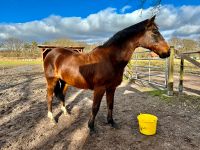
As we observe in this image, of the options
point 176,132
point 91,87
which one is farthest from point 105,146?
point 176,132

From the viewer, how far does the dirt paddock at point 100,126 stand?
2875 mm

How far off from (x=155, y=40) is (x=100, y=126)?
72.1 inches

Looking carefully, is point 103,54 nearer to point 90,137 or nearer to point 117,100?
point 90,137

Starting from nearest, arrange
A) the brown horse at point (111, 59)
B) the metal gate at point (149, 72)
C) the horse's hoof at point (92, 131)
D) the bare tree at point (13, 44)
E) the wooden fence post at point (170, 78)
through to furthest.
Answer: the brown horse at point (111, 59) < the horse's hoof at point (92, 131) < the wooden fence post at point (170, 78) < the metal gate at point (149, 72) < the bare tree at point (13, 44)

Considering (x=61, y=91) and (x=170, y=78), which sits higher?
(x=170, y=78)

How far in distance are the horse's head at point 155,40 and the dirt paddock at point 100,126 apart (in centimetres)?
139

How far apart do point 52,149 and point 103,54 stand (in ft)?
5.49

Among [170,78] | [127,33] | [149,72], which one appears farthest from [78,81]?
[149,72]

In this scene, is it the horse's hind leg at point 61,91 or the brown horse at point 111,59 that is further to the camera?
the horse's hind leg at point 61,91

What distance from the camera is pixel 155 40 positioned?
2965mm

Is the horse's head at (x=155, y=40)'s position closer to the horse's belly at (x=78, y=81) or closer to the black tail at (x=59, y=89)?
the horse's belly at (x=78, y=81)

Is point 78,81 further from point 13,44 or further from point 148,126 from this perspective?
point 13,44

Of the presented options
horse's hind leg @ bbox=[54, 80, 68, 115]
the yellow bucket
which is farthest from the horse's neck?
horse's hind leg @ bbox=[54, 80, 68, 115]

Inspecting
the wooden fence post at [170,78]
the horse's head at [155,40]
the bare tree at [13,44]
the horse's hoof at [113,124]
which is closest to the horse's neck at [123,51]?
the horse's head at [155,40]
